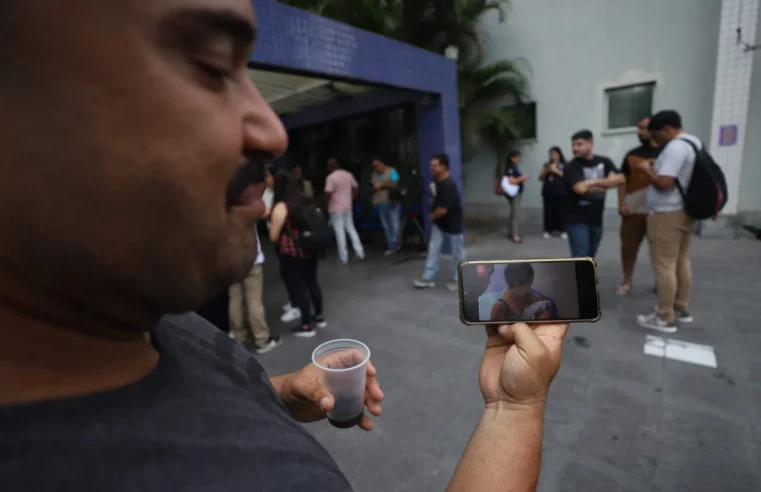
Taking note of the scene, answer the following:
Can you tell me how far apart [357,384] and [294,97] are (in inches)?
299

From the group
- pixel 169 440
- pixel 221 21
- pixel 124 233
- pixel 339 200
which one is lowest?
pixel 339 200

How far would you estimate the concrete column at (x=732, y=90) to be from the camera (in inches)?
268

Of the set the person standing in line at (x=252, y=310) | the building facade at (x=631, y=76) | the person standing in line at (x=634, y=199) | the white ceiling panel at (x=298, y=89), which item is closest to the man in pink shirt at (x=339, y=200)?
the white ceiling panel at (x=298, y=89)

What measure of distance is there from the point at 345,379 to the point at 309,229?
2.61m

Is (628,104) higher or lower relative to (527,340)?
higher

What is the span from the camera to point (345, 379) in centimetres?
124

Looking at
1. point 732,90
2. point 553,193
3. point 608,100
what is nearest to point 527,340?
point 553,193

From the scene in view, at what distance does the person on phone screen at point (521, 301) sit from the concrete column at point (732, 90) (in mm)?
8353

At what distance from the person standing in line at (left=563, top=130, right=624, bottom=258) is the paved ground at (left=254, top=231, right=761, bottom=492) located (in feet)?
2.59

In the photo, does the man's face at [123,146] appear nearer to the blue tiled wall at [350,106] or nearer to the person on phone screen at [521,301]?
the person on phone screen at [521,301]

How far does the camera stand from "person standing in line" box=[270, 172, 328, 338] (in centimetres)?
378

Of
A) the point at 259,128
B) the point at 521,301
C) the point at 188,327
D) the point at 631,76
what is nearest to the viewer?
the point at 259,128

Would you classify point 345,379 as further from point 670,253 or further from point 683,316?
point 683,316

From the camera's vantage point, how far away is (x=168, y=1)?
473 millimetres
